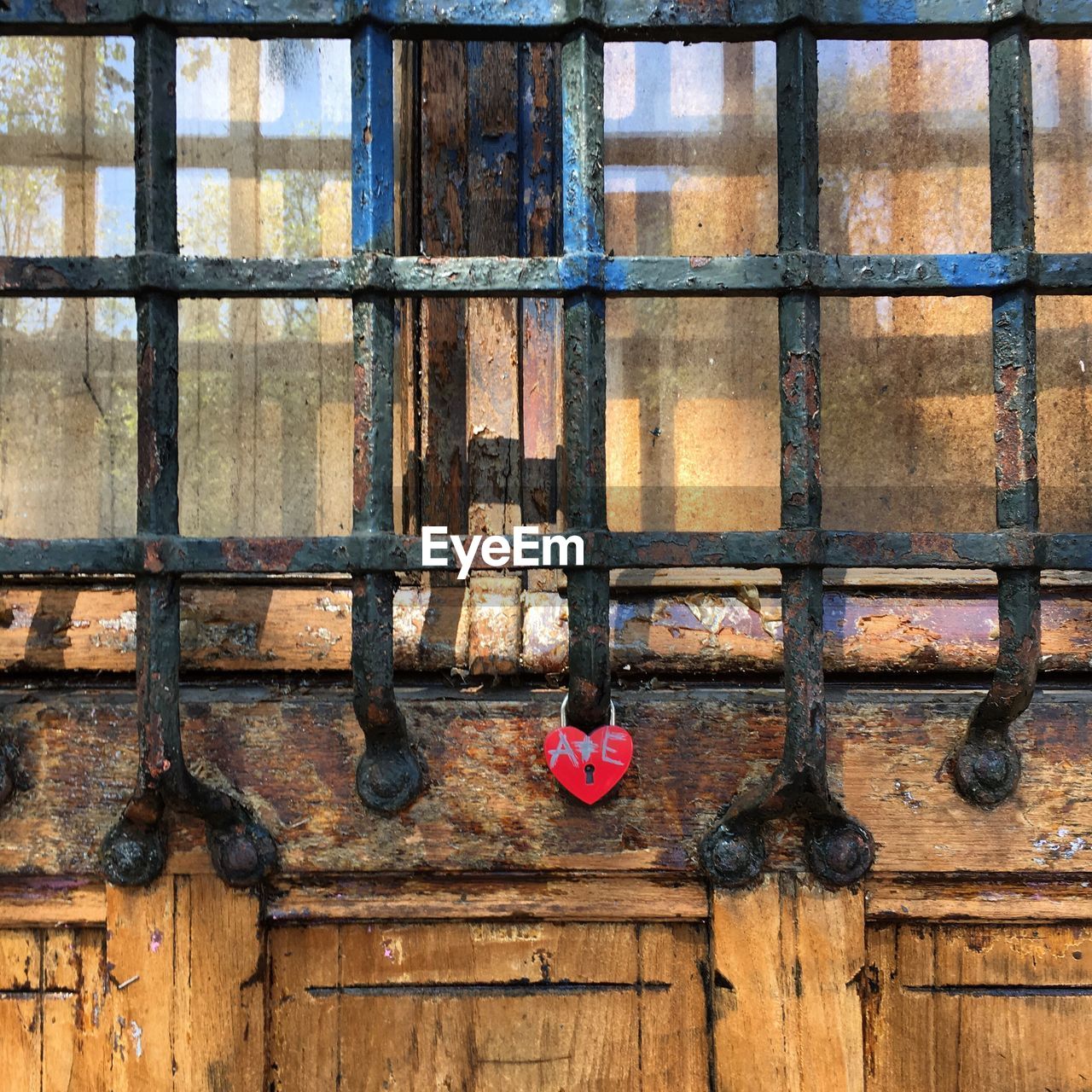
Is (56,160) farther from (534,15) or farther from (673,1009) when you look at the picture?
(673,1009)

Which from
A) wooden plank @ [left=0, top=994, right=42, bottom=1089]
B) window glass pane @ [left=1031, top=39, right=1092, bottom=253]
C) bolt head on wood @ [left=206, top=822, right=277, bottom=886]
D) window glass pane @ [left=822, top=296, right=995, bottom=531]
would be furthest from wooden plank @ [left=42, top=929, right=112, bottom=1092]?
window glass pane @ [left=1031, top=39, right=1092, bottom=253]

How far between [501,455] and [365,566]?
0.29 m

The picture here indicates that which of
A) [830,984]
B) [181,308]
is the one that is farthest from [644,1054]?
[181,308]

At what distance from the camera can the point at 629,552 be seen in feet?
2.87

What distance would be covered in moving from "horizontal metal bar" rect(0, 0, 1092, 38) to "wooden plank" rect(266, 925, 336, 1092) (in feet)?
3.33

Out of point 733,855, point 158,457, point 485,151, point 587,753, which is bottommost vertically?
point 733,855

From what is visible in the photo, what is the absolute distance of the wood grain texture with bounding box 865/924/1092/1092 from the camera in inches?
38.7

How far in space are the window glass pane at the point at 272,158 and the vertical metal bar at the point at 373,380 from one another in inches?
10.9

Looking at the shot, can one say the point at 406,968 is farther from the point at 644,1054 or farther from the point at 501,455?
the point at 501,455

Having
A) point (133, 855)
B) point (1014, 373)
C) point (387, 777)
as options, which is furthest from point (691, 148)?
point (133, 855)

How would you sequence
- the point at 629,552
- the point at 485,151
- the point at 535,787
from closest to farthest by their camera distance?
the point at 629,552 < the point at 535,787 < the point at 485,151

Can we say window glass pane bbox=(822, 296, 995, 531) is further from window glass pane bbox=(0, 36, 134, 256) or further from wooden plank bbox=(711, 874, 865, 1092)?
window glass pane bbox=(0, 36, 134, 256)

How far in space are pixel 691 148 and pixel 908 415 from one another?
1.54 feet

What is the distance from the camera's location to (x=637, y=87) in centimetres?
118
